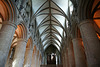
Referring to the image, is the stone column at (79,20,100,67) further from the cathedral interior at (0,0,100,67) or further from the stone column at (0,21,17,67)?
the stone column at (0,21,17,67)

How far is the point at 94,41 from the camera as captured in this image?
5.69 meters

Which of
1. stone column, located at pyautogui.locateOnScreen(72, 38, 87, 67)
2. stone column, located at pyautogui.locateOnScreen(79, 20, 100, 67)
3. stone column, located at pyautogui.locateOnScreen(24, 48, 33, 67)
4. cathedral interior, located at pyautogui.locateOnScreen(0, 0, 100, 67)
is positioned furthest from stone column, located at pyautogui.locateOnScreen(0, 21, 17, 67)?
stone column, located at pyautogui.locateOnScreen(72, 38, 87, 67)

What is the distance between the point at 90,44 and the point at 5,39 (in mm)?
5911

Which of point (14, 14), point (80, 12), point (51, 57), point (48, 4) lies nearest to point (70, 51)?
point (80, 12)

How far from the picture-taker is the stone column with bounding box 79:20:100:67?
5.15 meters

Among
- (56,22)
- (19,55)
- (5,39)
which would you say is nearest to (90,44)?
(5,39)

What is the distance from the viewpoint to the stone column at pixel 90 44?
515 centimetres

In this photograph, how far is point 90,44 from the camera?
5.68 m

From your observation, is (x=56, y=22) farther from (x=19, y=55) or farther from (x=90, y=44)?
(x=90, y=44)

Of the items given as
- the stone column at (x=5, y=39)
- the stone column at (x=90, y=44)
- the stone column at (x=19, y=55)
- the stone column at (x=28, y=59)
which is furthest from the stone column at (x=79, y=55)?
the stone column at (x=28, y=59)

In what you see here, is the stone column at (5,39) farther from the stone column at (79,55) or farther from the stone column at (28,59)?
the stone column at (79,55)

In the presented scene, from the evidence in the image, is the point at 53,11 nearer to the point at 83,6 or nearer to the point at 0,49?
the point at 83,6

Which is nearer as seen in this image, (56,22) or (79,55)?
(79,55)

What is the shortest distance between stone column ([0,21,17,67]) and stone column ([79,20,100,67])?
5.42 m
